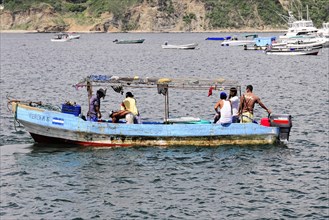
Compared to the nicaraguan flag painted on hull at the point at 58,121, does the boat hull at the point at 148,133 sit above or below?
below

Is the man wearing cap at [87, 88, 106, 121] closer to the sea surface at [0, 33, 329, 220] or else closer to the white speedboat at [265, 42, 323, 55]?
the sea surface at [0, 33, 329, 220]

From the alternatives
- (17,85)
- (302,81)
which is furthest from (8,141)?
(302,81)

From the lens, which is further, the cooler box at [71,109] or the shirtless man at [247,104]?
the cooler box at [71,109]

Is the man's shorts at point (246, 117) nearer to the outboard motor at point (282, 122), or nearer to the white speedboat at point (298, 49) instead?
the outboard motor at point (282, 122)

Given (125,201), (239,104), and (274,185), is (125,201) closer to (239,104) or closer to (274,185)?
(274,185)

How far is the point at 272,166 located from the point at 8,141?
522 inches

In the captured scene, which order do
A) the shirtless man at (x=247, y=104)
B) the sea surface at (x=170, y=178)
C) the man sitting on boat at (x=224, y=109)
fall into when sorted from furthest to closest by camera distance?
the shirtless man at (x=247, y=104) < the man sitting on boat at (x=224, y=109) < the sea surface at (x=170, y=178)

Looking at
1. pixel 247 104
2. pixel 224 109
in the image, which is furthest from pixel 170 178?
pixel 247 104

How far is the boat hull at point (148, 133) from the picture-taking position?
3133 centimetres

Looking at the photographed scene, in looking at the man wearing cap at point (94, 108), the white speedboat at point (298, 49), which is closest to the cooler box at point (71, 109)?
the man wearing cap at point (94, 108)

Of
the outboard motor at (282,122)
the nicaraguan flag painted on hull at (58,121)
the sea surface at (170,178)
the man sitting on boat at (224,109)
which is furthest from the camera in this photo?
the outboard motor at (282,122)

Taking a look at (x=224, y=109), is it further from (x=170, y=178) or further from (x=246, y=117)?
(x=170, y=178)

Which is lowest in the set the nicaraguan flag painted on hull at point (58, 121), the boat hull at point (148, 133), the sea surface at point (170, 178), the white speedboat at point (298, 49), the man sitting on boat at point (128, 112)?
the sea surface at point (170, 178)

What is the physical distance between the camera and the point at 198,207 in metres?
22.9
